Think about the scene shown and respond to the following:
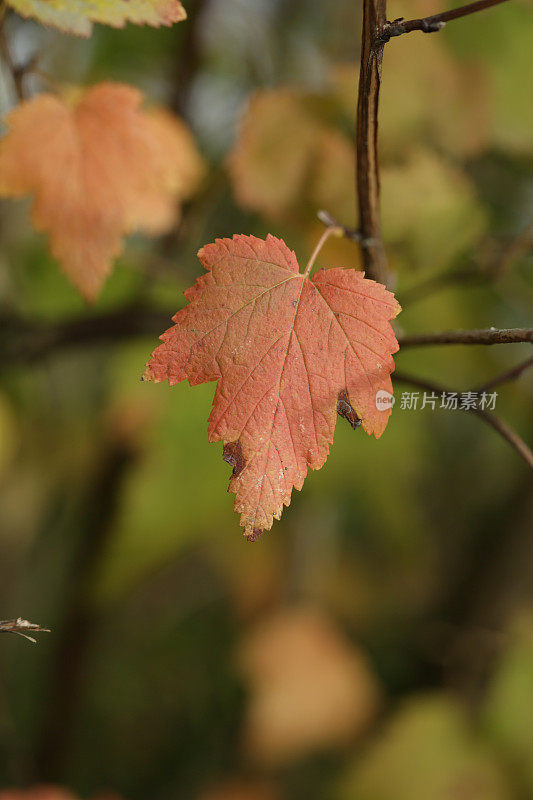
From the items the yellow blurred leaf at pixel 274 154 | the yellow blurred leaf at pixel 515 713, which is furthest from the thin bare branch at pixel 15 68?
the yellow blurred leaf at pixel 515 713

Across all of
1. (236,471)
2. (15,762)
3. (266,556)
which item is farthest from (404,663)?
(236,471)

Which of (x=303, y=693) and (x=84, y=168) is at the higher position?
(x=84, y=168)

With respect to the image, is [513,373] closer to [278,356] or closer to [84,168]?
[278,356]

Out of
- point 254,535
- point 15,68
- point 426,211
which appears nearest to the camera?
point 254,535

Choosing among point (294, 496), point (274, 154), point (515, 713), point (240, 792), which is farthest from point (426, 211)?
point (240, 792)

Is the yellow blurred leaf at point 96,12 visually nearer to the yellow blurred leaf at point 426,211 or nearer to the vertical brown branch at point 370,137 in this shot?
the vertical brown branch at point 370,137

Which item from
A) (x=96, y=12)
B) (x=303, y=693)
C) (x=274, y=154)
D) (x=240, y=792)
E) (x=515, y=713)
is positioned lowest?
(x=240, y=792)

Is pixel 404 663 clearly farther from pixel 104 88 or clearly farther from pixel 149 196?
pixel 104 88
